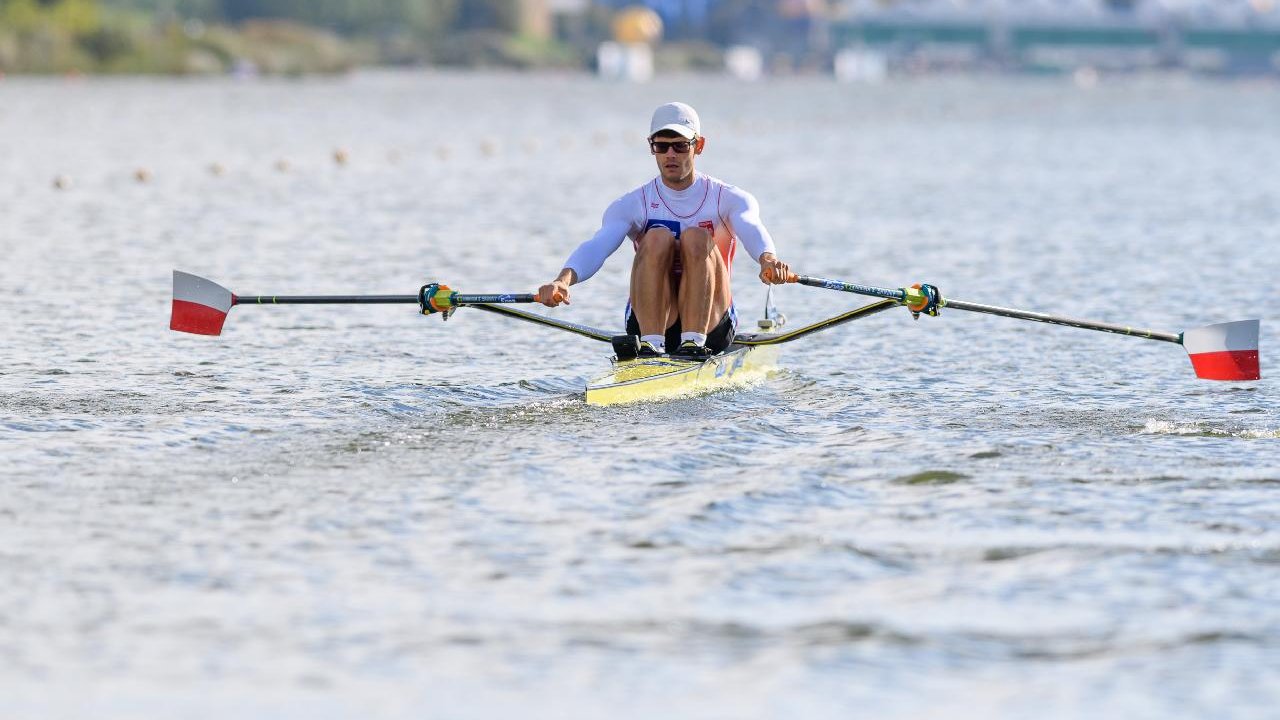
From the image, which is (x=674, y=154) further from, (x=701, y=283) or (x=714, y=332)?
(x=714, y=332)

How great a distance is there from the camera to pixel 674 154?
47.8 feet

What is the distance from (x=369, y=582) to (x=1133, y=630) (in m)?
3.57

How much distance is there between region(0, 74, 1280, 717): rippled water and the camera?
833 centimetres

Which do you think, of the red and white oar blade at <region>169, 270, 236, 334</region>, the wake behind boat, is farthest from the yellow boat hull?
the red and white oar blade at <region>169, 270, 236, 334</region>

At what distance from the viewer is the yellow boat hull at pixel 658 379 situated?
14.2 metres

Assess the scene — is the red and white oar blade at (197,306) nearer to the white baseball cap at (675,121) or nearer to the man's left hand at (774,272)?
the white baseball cap at (675,121)

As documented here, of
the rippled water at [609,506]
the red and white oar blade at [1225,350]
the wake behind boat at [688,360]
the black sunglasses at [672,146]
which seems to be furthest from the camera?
the red and white oar blade at [1225,350]

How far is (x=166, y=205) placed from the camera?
114ft

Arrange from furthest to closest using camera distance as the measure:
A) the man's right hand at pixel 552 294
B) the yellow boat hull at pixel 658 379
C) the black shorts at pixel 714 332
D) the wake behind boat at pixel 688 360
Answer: the black shorts at pixel 714 332, the wake behind boat at pixel 688 360, the yellow boat hull at pixel 658 379, the man's right hand at pixel 552 294

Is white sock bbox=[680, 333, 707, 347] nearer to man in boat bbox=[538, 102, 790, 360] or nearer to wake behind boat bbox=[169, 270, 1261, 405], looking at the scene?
man in boat bbox=[538, 102, 790, 360]

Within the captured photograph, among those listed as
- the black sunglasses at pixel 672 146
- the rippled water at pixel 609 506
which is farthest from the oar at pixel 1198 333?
the black sunglasses at pixel 672 146

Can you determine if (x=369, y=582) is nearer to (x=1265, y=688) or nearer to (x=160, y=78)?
(x=1265, y=688)

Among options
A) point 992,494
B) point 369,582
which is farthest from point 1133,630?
point 369,582

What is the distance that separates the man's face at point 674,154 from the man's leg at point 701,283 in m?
0.45
